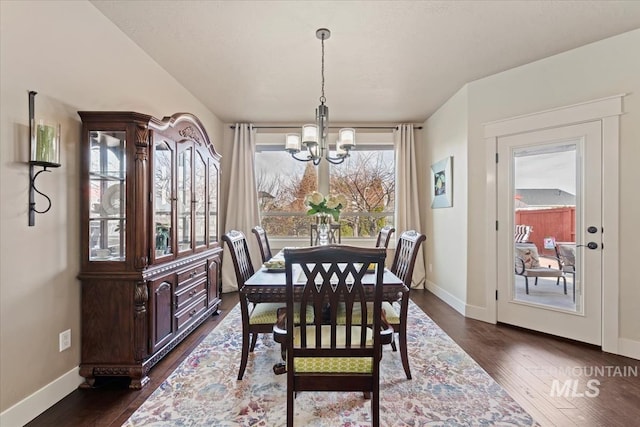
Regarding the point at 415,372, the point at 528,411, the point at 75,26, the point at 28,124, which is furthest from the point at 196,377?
the point at 75,26

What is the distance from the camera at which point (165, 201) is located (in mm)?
2574

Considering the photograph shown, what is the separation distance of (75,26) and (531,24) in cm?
331

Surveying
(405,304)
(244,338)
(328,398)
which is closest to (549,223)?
(405,304)

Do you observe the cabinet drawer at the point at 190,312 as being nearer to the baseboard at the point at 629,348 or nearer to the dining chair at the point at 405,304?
the dining chair at the point at 405,304

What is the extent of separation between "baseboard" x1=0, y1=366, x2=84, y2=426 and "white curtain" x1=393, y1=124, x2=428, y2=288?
4.04m

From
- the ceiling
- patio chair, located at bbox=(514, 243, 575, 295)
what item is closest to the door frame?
patio chair, located at bbox=(514, 243, 575, 295)

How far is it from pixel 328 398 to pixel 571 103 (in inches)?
128

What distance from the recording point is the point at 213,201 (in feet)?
12.3

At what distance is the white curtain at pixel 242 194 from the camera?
15.6 feet

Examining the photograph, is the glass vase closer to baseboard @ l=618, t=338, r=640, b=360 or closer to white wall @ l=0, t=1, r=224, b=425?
white wall @ l=0, t=1, r=224, b=425

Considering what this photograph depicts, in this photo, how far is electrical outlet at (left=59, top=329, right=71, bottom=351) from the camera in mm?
1990

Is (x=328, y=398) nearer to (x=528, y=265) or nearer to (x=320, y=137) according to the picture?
(x=320, y=137)

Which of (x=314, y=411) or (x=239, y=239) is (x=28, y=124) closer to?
(x=239, y=239)

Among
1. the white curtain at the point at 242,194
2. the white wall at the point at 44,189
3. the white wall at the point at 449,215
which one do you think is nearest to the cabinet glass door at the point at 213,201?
the white curtain at the point at 242,194
